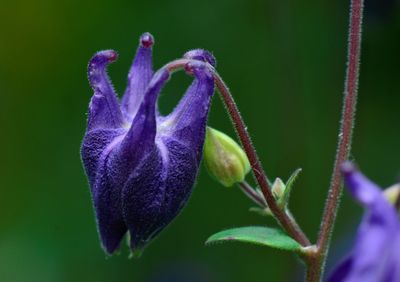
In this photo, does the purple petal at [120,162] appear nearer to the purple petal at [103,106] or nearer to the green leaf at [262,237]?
the purple petal at [103,106]

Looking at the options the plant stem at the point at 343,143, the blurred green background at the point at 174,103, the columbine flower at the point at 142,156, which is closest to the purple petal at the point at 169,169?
the columbine flower at the point at 142,156

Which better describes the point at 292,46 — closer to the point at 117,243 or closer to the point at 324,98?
the point at 324,98

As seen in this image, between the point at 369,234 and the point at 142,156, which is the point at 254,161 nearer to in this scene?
the point at 142,156

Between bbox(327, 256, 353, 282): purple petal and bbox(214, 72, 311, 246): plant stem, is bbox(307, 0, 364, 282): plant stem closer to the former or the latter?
bbox(214, 72, 311, 246): plant stem

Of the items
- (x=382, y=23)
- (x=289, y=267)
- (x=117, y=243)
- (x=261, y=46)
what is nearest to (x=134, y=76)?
(x=117, y=243)

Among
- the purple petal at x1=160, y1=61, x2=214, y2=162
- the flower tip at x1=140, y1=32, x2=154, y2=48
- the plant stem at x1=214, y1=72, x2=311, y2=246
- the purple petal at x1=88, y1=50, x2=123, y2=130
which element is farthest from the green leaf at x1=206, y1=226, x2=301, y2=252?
the flower tip at x1=140, y1=32, x2=154, y2=48

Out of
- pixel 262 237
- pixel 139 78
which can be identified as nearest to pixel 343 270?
pixel 262 237
